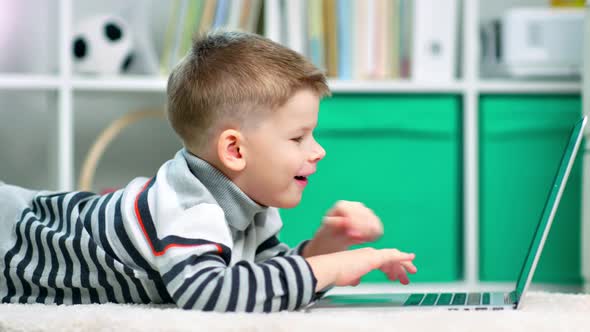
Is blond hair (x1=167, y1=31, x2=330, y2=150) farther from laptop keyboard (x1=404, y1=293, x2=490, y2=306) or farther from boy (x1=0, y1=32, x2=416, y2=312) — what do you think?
laptop keyboard (x1=404, y1=293, x2=490, y2=306)

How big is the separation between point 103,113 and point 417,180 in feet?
3.08

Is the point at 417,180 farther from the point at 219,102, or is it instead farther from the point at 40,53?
the point at 219,102

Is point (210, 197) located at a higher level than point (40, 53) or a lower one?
lower

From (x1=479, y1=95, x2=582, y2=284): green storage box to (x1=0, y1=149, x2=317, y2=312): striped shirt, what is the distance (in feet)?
3.71

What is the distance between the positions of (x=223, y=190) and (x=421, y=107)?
120cm

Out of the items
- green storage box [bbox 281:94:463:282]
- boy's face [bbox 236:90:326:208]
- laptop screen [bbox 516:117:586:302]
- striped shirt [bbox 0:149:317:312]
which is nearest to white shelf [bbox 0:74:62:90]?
green storage box [bbox 281:94:463:282]

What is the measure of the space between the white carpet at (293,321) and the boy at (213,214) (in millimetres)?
96

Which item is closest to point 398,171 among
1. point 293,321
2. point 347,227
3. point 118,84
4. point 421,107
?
point 421,107

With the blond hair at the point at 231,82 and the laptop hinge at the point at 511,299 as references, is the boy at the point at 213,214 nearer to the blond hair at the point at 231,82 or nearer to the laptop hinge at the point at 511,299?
the blond hair at the point at 231,82

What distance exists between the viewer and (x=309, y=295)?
Result: 81 centimetres

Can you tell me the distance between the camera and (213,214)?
858mm

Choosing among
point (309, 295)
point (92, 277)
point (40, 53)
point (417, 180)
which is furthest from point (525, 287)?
point (40, 53)

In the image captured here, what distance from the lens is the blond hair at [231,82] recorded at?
0.92 m

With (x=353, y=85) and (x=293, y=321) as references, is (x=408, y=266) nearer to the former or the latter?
(x=293, y=321)
